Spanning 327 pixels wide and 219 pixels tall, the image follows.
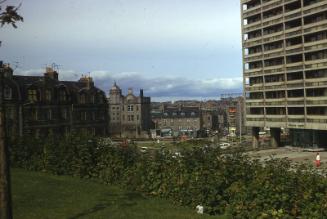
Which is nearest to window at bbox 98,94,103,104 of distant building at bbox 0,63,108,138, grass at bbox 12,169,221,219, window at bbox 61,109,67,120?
distant building at bbox 0,63,108,138

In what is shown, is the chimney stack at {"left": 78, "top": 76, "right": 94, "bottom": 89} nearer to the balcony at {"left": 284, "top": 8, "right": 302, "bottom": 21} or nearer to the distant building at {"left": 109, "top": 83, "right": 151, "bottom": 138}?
the balcony at {"left": 284, "top": 8, "right": 302, "bottom": 21}

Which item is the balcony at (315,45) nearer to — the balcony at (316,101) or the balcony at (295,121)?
the balcony at (316,101)

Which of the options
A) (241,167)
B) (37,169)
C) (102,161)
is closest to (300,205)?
(241,167)

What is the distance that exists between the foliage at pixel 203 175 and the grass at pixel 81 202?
507 millimetres

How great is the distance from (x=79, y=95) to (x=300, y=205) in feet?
233

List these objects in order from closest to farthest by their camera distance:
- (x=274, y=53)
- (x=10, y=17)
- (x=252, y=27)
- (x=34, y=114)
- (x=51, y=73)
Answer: (x=10, y=17) → (x=34, y=114) → (x=51, y=73) → (x=274, y=53) → (x=252, y=27)

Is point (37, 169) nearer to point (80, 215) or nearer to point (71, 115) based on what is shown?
point (80, 215)

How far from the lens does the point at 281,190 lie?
1027cm

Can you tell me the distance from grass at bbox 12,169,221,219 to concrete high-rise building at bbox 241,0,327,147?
61010 mm

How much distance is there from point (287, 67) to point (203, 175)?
69.9 metres

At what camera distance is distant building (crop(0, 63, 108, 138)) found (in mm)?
66750

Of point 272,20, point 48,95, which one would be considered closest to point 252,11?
point 272,20

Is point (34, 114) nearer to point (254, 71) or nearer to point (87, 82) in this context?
point (87, 82)

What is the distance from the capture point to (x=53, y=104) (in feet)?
243
